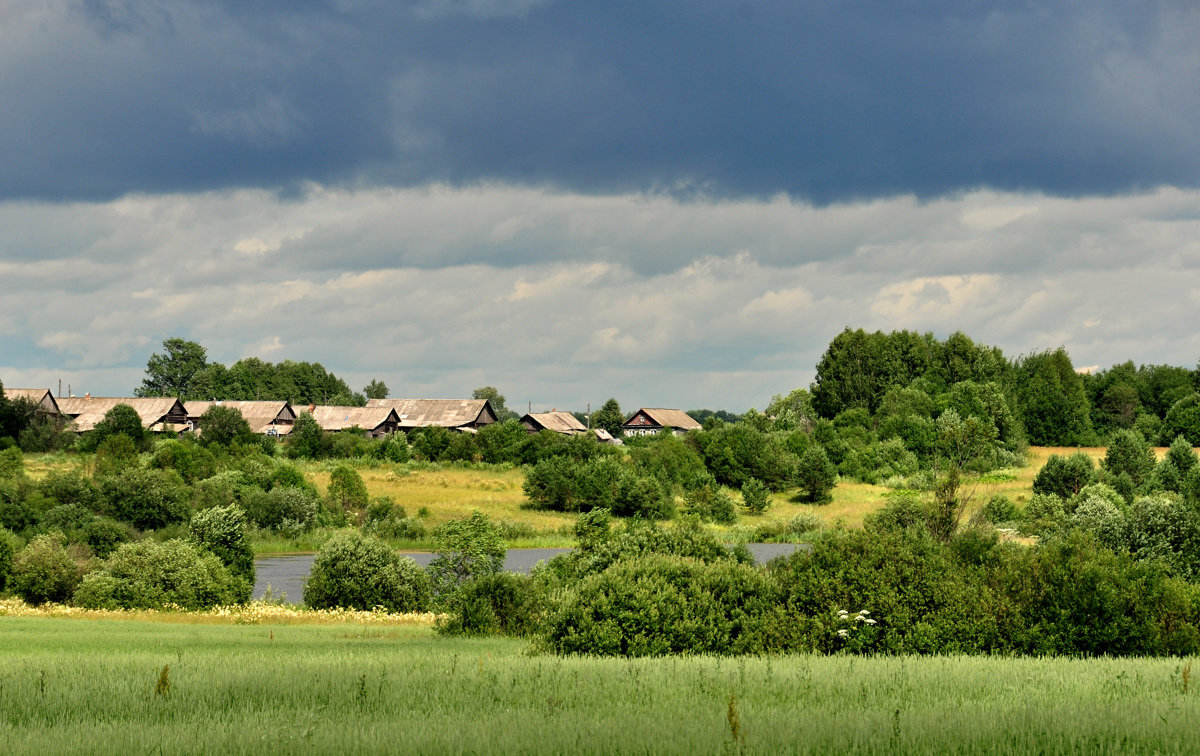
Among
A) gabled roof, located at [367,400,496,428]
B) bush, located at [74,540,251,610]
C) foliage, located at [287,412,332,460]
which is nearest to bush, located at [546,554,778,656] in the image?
bush, located at [74,540,251,610]

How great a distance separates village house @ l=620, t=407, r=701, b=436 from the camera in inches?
6171

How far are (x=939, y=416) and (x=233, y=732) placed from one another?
4191 inches

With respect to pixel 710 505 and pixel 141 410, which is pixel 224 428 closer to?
pixel 141 410

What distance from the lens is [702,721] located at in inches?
292

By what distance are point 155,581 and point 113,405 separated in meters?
93.6

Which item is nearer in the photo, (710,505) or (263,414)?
(710,505)

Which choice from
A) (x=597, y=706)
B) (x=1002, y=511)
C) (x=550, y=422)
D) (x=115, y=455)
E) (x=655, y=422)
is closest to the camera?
(x=597, y=706)

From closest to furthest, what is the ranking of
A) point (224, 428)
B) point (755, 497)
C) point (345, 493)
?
point (345, 493), point (755, 497), point (224, 428)

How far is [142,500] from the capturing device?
1939 inches

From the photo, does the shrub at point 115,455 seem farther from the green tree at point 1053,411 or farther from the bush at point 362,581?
the green tree at point 1053,411

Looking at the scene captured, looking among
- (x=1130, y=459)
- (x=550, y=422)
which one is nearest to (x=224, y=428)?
(x=550, y=422)

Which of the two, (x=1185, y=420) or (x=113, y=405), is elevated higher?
(x=113, y=405)

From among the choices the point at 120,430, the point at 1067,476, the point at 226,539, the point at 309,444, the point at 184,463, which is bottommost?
the point at 226,539

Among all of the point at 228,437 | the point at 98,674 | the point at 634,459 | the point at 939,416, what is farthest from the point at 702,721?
the point at 939,416
